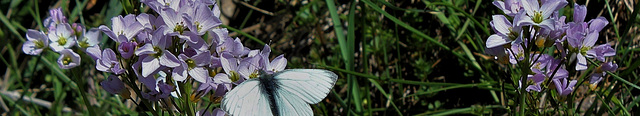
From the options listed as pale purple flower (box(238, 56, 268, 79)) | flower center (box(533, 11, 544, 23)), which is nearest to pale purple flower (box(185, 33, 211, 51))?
pale purple flower (box(238, 56, 268, 79))

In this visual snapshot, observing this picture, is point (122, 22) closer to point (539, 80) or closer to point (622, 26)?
point (539, 80)

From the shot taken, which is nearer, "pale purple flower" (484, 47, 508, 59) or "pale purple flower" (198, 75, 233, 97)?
"pale purple flower" (198, 75, 233, 97)

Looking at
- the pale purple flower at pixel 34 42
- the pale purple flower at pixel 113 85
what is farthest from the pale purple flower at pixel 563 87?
the pale purple flower at pixel 34 42

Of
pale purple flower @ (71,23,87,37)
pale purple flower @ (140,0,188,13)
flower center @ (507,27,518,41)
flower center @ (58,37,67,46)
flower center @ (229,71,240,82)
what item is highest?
pale purple flower @ (140,0,188,13)

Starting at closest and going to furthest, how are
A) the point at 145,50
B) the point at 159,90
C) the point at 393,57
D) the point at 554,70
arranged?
the point at 145,50
the point at 159,90
the point at 554,70
the point at 393,57

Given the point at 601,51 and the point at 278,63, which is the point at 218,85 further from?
the point at 601,51

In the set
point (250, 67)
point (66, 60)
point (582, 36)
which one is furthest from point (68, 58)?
point (582, 36)

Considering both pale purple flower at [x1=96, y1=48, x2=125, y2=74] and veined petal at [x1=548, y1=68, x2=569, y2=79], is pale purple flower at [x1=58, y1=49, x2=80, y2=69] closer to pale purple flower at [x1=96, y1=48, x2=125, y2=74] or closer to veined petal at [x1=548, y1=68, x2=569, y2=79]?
pale purple flower at [x1=96, y1=48, x2=125, y2=74]

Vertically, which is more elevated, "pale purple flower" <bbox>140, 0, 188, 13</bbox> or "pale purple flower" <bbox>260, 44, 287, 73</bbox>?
"pale purple flower" <bbox>140, 0, 188, 13</bbox>
